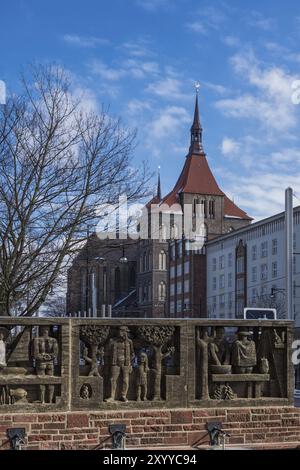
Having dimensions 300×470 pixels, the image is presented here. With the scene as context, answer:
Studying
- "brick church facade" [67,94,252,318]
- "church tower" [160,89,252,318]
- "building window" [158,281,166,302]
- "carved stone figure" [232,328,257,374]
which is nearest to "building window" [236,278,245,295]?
"brick church facade" [67,94,252,318]

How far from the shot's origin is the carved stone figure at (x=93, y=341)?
1307 cm

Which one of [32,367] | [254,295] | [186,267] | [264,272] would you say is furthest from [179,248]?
[32,367]

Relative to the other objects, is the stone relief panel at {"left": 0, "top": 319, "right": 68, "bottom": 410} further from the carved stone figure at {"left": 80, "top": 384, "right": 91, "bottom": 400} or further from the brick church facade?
the brick church facade

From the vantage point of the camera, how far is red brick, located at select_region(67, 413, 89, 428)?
12.8 m

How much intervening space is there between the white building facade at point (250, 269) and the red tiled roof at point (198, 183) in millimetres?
19508

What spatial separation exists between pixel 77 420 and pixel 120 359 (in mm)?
1256

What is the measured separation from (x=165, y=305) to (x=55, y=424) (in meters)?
82.0

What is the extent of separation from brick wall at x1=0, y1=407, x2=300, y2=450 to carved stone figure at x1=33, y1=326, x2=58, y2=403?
42cm

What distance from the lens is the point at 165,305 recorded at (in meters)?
94.4

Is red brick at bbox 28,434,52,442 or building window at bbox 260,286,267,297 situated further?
building window at bbox 260,286,267,297

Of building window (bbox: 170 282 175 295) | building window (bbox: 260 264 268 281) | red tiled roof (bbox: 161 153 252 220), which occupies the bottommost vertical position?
building window (bbox: 170 282 175 295)

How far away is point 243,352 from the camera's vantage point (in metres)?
13.8
